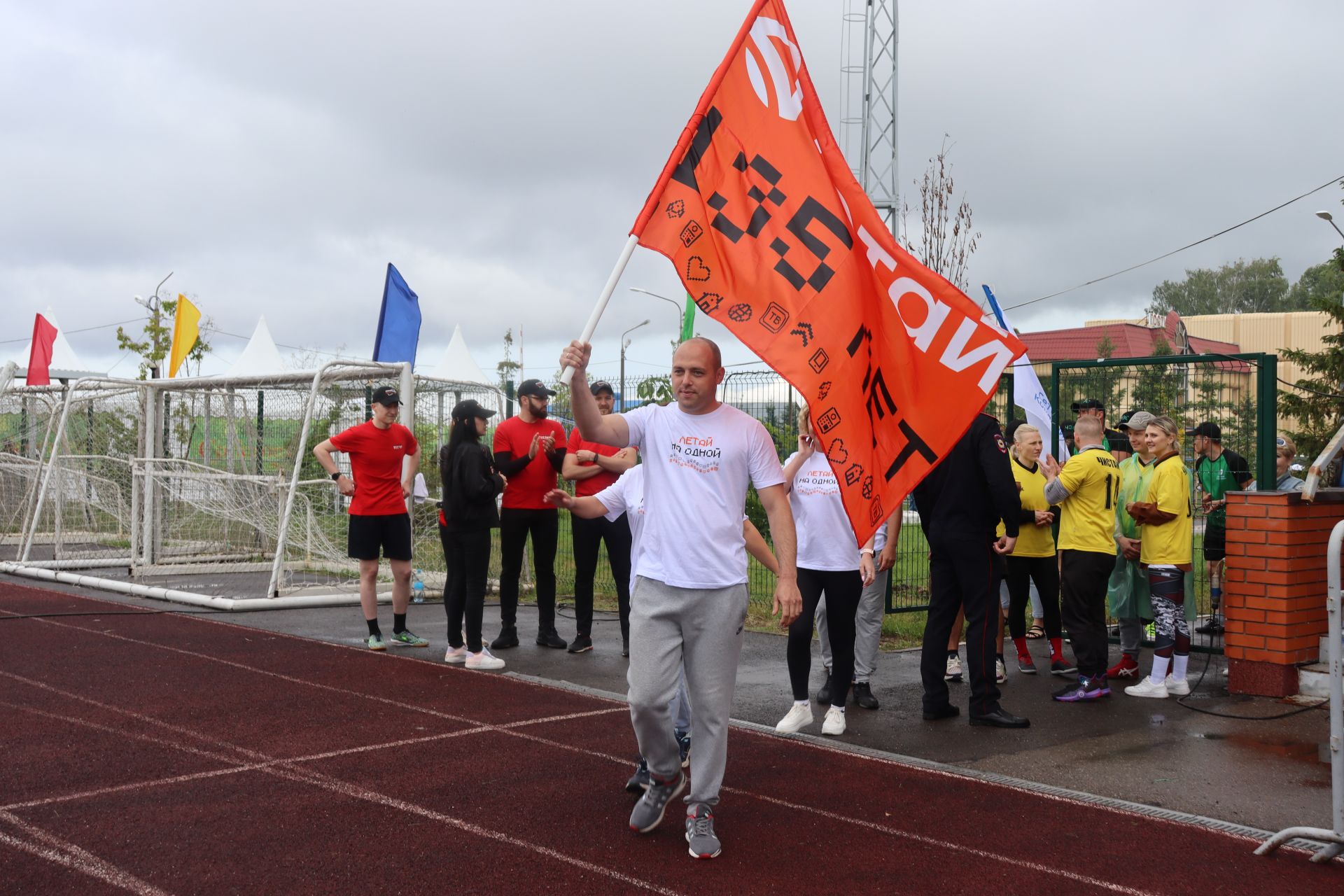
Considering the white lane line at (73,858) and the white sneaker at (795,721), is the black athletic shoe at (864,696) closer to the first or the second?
the white sneaker at (795,721)

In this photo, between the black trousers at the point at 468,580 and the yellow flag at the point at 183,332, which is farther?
the yellow flag at the point at 183,332

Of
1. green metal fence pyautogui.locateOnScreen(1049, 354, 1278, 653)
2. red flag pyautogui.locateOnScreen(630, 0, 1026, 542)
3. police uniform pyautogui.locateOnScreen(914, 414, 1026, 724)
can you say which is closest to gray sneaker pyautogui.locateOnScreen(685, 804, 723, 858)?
red flag pyautogui.locateOnScreen(630, 0, 1026, 542)

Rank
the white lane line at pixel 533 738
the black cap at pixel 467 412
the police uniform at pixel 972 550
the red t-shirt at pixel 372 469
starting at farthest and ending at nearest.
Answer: the red t-shirt at pixel 372 469, the black cap at pixel 467 412, the police uniform at pixel 972 550, the white lane line at pixel 533 738

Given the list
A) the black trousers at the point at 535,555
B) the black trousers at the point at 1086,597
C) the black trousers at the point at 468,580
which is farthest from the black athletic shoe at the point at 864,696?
the black trousers at the point at 535,555

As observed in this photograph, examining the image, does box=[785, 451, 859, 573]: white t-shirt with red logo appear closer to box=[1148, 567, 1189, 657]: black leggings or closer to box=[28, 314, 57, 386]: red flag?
box=[1148, 567, 1189, 657]: black leggings

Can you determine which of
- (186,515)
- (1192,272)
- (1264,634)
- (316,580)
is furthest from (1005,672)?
(1192,272)

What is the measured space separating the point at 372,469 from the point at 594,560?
6.63 ft

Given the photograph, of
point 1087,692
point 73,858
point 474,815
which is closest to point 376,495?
point 474,815

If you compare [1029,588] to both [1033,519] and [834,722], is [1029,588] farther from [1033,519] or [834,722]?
[834,722]

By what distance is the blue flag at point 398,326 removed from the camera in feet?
47.2

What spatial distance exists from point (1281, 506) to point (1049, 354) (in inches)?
2001

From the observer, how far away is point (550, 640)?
10.1 metres

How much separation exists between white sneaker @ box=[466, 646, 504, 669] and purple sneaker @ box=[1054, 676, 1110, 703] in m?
4.10

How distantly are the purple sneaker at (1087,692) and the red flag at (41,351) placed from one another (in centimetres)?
1556
